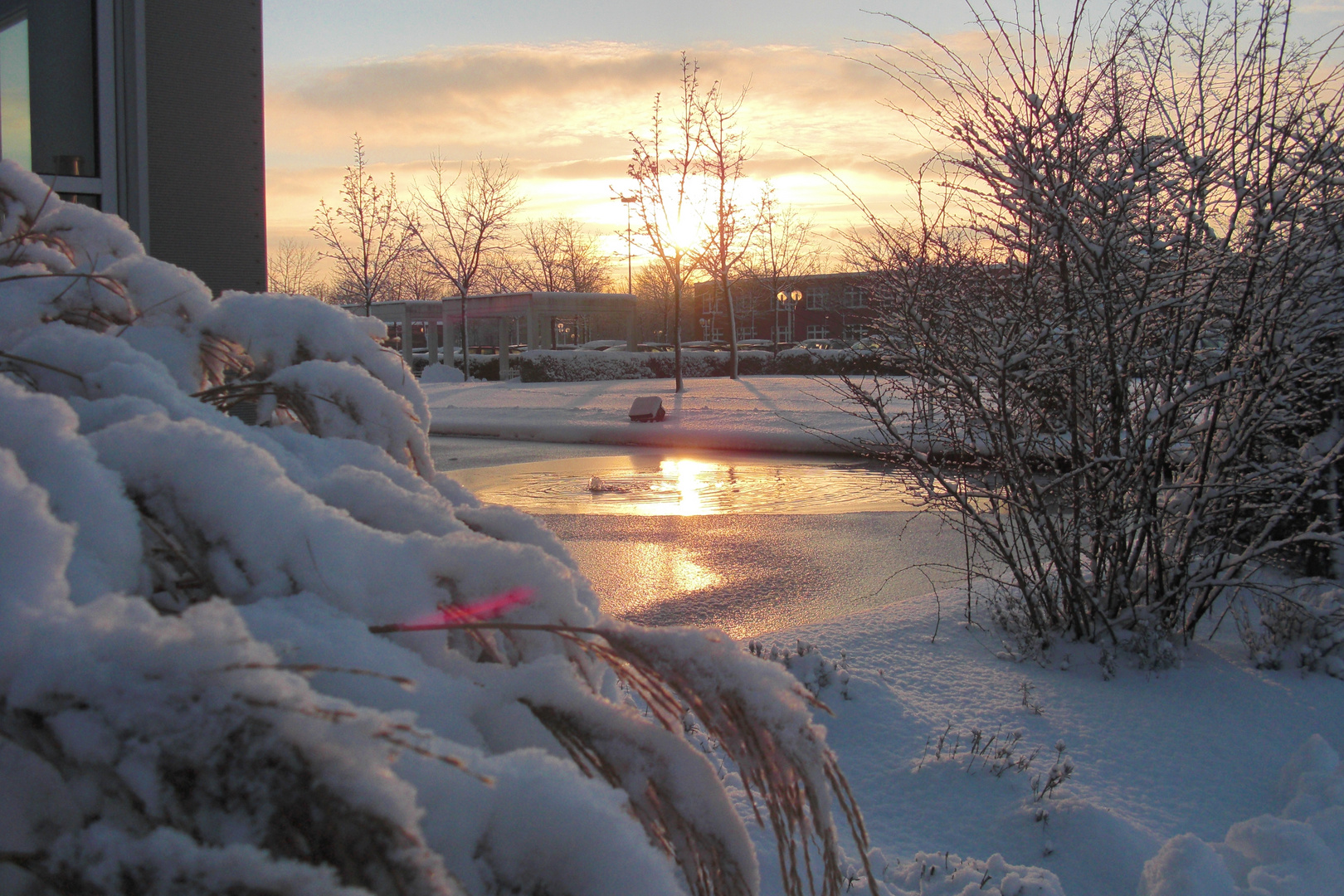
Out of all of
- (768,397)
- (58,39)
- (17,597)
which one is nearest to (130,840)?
(17,597)

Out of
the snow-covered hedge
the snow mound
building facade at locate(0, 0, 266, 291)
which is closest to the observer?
the snow mound

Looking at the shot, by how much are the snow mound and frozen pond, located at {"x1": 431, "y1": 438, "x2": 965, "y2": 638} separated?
86.4 inches

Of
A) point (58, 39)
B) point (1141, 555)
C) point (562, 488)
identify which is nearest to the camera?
point (1141, 555)

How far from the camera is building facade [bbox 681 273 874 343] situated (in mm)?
51812

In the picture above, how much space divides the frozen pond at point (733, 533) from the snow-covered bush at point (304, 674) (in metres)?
3.91

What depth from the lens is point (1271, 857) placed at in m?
2.46

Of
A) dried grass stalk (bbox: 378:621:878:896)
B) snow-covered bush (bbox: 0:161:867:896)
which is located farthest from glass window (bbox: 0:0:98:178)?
dried grass stalk (bbox: 378:621:878:896)

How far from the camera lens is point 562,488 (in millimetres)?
9594

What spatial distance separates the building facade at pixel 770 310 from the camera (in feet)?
170

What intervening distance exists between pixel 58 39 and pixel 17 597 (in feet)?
20.8

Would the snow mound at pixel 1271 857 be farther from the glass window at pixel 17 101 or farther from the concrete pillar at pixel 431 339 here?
the concrete pillar at pixel 431 339

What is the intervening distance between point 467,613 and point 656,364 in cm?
3089

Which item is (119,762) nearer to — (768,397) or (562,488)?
(562,488)

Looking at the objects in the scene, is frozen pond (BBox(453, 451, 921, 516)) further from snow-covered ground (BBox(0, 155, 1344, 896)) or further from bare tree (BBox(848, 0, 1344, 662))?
snow-covered ground (BBox(0, 155, 1344, 896))
